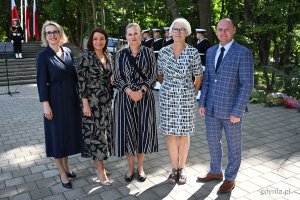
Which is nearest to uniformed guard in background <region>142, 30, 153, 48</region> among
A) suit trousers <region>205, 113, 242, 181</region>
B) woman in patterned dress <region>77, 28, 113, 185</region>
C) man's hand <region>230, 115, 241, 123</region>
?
woman in patterned dress <region>77, 28, 113, 185</region>

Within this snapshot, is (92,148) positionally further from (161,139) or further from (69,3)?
(69,3)

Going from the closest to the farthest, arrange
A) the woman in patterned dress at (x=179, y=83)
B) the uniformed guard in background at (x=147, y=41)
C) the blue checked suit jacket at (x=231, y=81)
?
the blue checked suit jacket at (x=231, y=81) → the woman in patterned dress at (x=179, y=83) → the uniformed guard in background at (x=147, y=41)

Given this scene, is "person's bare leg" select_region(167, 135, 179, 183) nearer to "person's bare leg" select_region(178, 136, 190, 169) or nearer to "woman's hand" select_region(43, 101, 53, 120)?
"person's bare leg" select_region(178, 136, 190, 169)

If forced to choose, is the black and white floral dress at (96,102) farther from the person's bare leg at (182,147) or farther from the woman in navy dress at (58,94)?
the person's bare leg at (182,147)

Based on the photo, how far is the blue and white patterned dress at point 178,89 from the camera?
369 cm

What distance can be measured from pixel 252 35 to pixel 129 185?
987cm

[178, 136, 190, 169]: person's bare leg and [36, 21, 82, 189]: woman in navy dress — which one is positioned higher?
[36, 21, 82, 189]: woman in navy dress

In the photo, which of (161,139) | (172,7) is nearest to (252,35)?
(172,7)

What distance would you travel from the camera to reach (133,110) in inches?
151

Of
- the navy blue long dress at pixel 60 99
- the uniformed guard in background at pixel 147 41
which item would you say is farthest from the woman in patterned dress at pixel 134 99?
the uniformed guard in background at pixel 147 41

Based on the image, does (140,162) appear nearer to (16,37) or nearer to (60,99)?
(60,99)

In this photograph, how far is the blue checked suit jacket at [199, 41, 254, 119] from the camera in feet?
10.9

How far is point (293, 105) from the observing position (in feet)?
24.9

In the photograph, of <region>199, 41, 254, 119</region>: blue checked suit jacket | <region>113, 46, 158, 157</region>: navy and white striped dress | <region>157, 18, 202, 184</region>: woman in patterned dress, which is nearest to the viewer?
<region>199, 41, 254, 119</region>: blue checked suit jacket
